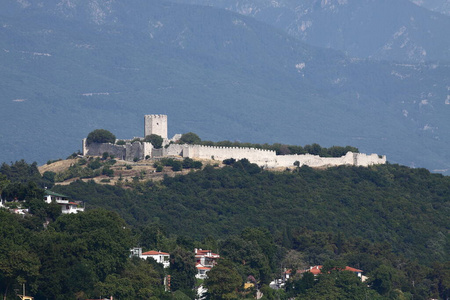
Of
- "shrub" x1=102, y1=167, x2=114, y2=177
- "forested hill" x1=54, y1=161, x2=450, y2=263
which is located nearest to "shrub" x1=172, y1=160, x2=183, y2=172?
"forested hill" x1=54, y1=161, x2=450, y2=263

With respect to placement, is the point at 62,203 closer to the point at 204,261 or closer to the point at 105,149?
the point at 204,261

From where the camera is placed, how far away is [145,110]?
588 ft

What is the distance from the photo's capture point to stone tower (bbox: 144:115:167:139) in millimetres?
92688

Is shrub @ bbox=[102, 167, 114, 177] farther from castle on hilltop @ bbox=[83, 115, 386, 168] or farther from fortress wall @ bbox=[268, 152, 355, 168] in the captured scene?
fortress wall @ bbox=[268, 152, 355, 168]

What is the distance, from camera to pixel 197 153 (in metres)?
88.4

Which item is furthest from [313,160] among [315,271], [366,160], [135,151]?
[315,271]

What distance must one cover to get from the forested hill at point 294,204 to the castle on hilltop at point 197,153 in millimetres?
1809

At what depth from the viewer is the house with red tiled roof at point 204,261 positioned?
2216 inches

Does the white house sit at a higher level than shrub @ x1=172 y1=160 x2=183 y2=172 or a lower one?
lower

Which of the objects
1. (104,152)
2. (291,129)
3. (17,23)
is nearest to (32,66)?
(17,23)

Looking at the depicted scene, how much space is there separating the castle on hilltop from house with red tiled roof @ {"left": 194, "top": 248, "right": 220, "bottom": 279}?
29.7 metres

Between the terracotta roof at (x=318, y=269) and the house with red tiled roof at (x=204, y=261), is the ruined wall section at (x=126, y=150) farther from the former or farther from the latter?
the house with red tiled roof at (x=204, y=261)

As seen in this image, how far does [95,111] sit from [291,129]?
113 feet

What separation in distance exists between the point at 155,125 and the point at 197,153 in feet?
19.5
